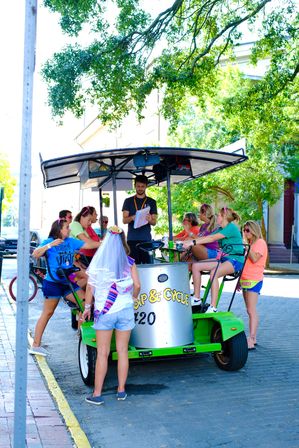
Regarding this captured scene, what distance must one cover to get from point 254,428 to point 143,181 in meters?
3.81

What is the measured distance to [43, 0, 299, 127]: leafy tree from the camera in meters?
13.7

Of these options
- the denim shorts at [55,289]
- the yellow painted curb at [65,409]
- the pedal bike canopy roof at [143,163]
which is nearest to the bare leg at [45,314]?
the denim shorts at [55,289]

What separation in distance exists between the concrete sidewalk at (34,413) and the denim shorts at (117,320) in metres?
0.87

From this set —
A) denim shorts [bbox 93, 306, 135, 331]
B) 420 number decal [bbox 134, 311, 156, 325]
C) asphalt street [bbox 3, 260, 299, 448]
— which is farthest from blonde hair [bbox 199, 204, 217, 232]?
denim shorts [bbox 93, 306, 135, 331]

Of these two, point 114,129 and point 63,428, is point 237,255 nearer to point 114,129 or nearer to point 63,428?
→ point 63,428

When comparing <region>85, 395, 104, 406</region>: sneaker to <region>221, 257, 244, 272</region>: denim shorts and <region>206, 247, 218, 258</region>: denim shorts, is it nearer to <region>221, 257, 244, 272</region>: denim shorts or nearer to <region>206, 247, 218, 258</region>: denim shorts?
<region>221, 257, 244, 272</region>: denim shorts

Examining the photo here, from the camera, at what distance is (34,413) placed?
18.8 ft

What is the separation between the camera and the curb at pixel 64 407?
17.0 ft

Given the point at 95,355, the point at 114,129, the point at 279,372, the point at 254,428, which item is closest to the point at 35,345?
the point at 95,355

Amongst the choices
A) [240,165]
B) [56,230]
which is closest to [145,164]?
[56,230]

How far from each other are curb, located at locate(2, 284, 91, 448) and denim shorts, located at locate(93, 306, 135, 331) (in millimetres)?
803

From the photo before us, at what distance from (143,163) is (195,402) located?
9.77ft

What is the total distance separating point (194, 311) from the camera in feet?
27.5

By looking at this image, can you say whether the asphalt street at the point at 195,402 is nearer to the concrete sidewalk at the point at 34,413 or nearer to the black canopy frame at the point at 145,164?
the concrete sidewalk at the point at 34,413
